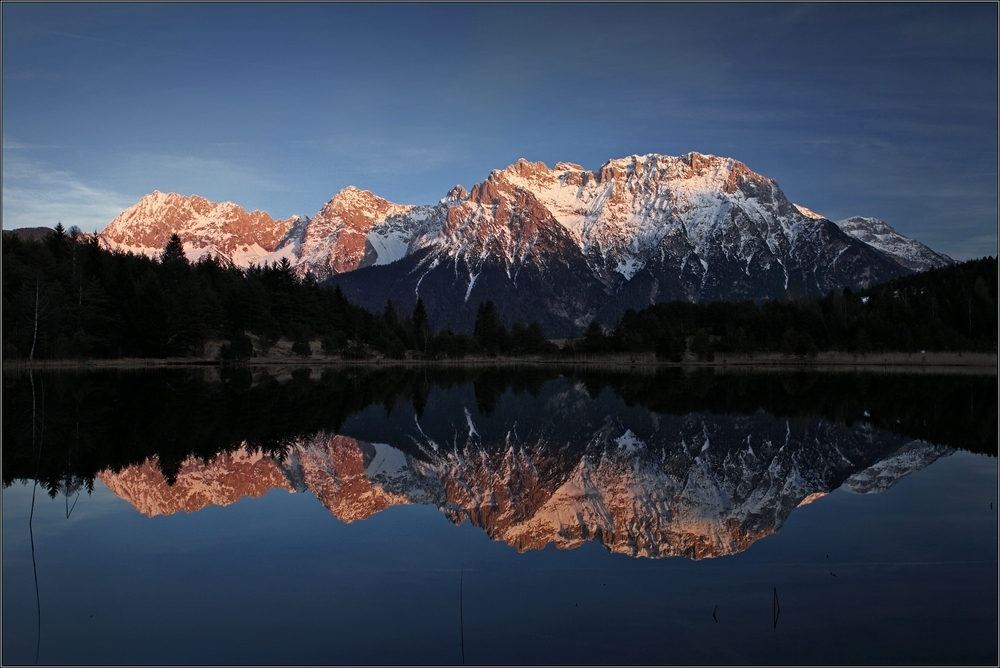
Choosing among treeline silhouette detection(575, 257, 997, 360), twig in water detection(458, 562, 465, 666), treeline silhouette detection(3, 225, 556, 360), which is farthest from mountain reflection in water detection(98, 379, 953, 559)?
treeline silhouette detection(575, 257, 997, 360)

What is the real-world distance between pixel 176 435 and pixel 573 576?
2088 cm

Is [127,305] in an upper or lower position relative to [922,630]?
upper

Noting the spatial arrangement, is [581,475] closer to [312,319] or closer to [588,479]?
[588,479]

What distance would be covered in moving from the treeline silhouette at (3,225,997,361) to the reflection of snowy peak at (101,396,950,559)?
64049mm

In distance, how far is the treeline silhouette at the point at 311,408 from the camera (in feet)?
88.7

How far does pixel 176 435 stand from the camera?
30.4m

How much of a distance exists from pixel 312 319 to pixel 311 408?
81.2 m

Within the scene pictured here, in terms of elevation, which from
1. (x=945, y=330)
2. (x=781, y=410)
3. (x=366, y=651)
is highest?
(x=945, y=330)

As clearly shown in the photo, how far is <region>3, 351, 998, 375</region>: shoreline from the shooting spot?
8331 centimetres

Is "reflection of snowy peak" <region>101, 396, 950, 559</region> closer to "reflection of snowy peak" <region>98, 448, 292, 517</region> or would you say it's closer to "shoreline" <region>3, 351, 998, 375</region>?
"reflection of snowy peak" <region>98, 448, 292, 517</region>

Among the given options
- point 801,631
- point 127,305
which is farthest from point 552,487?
point 127,305

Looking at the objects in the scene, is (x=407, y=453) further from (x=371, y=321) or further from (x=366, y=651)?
(x=371, y=321)

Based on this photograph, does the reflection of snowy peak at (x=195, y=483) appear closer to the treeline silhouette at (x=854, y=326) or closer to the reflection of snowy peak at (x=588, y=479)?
the reflection of snowy peak at (x=588, y=479)

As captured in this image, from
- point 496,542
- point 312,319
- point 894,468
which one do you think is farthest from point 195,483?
point 312,319
